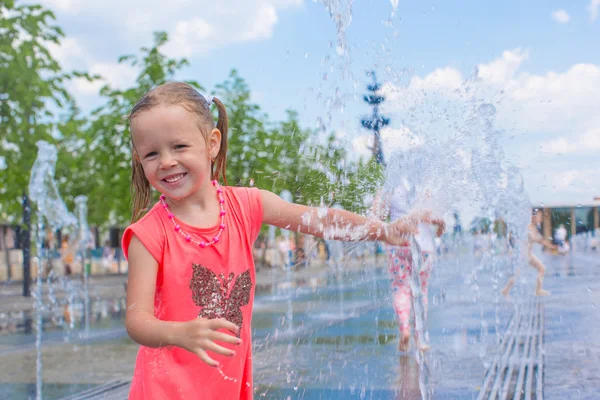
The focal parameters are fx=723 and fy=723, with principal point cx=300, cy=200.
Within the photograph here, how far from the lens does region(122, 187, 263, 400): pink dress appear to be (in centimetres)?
190

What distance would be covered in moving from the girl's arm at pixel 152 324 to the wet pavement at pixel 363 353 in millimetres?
1922

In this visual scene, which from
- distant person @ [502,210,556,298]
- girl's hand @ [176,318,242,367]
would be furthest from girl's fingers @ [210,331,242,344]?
distant person @ [502,210,556,298]

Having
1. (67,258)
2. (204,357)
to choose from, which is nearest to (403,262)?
(204,357)

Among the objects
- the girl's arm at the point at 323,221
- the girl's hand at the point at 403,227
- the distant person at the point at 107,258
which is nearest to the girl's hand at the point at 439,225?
the girl's hand at the point at 403,227

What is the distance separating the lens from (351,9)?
4039mm

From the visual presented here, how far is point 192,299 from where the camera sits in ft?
6.42

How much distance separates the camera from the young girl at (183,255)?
6.23 ft

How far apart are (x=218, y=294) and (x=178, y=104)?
53 cm

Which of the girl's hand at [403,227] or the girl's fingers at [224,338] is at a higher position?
the girl's hand at [403,227]

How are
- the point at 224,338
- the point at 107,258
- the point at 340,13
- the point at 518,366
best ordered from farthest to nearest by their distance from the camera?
1. the point at 107,258
2. the point at 518,366
3. the point at 340,13
4. the point at 224,338

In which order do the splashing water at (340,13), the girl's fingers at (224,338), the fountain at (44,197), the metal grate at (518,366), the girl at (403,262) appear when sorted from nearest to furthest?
the girl's fingers at (224,338), the girl at (403,262), the splashing water at (340,13), the metal grate at (518,366), the fountain at (44,197)

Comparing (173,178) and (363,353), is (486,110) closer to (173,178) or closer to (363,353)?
(363,353)

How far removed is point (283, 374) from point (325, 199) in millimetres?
2636

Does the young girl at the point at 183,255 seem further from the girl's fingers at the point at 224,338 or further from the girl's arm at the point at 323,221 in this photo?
the girl's fingers at the point at 224,338
